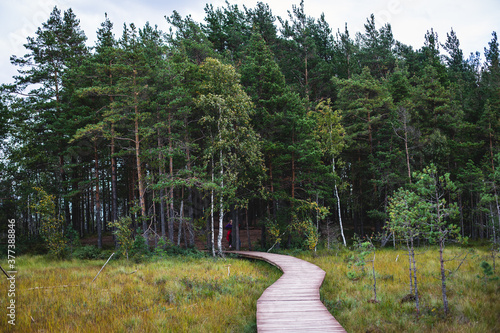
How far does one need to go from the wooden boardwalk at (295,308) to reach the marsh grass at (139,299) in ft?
2.14

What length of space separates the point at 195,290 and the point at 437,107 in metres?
22.8

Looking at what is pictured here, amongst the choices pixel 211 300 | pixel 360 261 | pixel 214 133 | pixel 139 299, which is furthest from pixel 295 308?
pixel 214 133

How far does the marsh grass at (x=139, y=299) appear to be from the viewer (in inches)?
262

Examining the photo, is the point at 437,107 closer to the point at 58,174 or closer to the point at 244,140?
the point at 244,140

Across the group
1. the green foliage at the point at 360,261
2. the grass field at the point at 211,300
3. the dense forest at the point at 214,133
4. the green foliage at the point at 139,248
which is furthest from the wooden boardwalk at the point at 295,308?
the green foliage at the point at 139,248

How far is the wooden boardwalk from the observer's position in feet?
18.2

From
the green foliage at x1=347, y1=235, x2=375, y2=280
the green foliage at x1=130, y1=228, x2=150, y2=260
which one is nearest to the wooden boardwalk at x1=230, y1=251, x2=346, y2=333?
the green foliage at x1=347, y1=235, x2=375, y2=280

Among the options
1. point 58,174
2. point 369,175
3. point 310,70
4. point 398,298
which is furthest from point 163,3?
point 398,298

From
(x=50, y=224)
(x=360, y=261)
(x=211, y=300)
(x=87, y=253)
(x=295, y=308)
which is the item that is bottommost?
(x=87, y=253)

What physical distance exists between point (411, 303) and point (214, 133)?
1397 centimetres

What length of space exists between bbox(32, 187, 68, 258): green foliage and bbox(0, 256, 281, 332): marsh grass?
8.73 ft

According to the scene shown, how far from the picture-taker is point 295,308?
6.71 m

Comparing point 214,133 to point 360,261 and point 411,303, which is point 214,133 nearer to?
point 360,261

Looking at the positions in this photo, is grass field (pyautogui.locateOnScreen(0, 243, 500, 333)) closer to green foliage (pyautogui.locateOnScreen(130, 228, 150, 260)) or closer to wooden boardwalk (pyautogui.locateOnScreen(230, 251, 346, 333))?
wooden boardwalk (pyautogui.locateOnScreen(230, 251, 346, 333))
